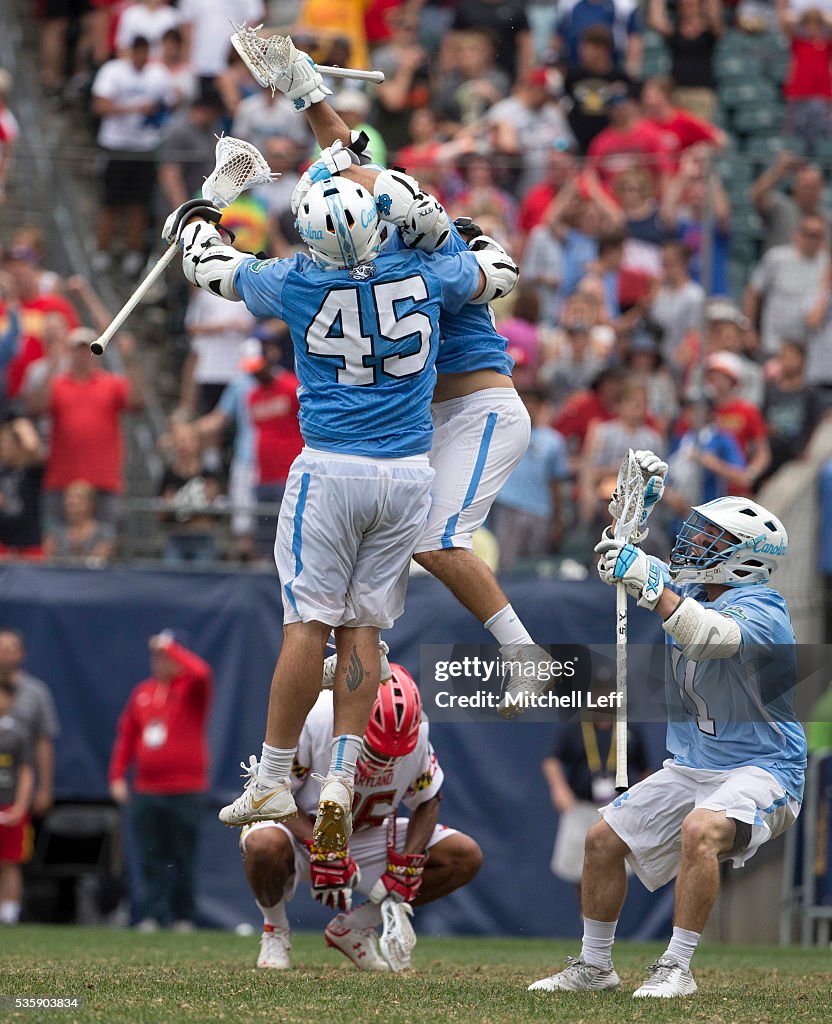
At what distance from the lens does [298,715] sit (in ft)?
25.8

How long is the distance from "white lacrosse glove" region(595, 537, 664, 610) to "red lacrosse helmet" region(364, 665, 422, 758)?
1.56 metres

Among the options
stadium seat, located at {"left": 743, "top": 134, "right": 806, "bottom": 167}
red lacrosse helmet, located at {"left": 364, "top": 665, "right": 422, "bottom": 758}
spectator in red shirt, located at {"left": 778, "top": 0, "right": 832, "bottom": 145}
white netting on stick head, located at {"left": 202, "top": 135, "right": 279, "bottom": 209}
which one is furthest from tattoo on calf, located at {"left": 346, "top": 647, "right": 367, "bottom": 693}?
spectator in red shirt, located at {"left": 778, "top": 0, "right": 832, "bottom": 145}

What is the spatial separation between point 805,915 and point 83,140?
941 centimetres

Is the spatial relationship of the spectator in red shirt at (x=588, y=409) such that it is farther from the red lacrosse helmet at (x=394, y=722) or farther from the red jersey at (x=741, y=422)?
the red lacrosse helmet at (x=394, y=722)

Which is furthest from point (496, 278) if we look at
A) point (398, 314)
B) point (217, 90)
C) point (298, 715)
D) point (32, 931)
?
point (217, 90)

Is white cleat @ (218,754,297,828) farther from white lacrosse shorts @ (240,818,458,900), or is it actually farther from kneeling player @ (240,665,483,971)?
white lacrosse shorts @ (240,818,458,900)

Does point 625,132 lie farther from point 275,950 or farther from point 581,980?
point 581,980

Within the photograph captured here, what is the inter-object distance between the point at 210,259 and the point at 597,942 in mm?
3384

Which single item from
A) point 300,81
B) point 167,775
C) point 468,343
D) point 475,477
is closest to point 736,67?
point 167,775

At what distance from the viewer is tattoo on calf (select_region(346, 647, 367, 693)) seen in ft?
26.1

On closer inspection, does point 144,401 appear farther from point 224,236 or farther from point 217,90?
point 224,236

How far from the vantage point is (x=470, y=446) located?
27.4ft

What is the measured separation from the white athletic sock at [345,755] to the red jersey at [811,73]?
10307mm

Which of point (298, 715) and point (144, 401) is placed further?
point (144, 401)
